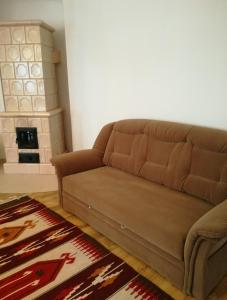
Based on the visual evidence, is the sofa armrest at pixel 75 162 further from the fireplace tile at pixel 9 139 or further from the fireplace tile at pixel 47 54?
the fireplace tile at pixel 47 54

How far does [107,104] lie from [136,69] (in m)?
0.64

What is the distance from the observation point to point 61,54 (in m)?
4.02

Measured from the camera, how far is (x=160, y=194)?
80.6 inches

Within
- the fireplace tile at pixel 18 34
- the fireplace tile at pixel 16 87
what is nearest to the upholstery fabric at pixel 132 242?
the fireplace tile at pixel 16 87

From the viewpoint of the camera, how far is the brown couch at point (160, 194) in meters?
1.51

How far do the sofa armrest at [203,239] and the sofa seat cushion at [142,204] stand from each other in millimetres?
65

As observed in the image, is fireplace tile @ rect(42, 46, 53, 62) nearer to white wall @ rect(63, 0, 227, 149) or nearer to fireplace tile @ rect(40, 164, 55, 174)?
white wall @ rect(63, 0, 227, 149)

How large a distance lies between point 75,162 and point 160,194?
101cm

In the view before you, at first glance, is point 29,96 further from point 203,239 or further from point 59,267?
point 203,239

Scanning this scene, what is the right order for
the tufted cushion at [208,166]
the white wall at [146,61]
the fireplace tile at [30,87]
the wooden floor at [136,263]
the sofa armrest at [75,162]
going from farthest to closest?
1. the fireplace tile at [30,87]
2. the sofa armrest at [75,162]
3. the white wall at [146,61]
4. the tufted cushion at [208,166]
5. the wooden floor at [136,263]

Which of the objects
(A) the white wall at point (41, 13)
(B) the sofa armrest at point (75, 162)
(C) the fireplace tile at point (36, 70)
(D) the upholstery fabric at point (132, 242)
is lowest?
(D) the upholstery fabric at point (132, 242)

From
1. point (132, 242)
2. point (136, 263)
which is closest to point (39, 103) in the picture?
point (132, 242)

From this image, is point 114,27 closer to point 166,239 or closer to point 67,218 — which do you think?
point 67,218

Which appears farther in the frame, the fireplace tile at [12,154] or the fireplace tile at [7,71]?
the fireplace tile at [12,154]
